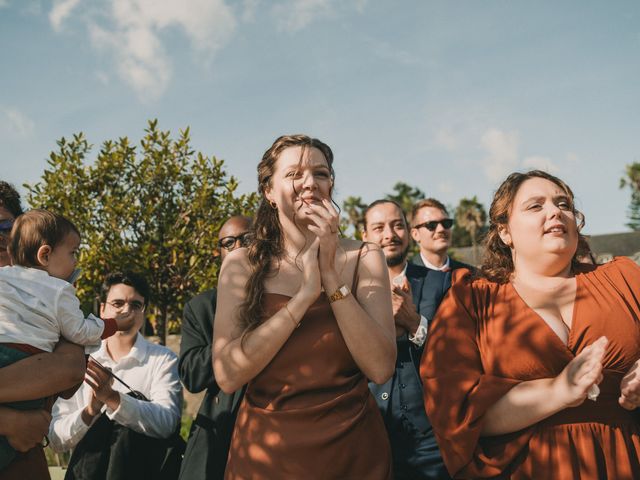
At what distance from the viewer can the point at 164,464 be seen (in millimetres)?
4012

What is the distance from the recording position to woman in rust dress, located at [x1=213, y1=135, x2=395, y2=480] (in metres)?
2.42

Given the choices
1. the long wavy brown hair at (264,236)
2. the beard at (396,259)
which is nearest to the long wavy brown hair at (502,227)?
the long wavy brown hair at (264,236)

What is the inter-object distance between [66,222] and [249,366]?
1.72 meters

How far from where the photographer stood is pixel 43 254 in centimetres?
317

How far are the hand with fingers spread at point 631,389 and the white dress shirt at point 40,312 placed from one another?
2.74 m

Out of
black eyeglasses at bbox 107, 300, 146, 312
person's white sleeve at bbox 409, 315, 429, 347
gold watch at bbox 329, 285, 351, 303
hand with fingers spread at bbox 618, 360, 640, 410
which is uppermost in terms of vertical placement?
gold watch at bbox 329, 285, 351, 303

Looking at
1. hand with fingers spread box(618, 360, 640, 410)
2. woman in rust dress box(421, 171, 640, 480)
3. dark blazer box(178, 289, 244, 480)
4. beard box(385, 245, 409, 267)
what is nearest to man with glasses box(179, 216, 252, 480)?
dark blazer box(178, 289, 244, 480)

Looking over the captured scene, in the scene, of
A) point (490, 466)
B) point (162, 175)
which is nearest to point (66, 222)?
point (490, 466)

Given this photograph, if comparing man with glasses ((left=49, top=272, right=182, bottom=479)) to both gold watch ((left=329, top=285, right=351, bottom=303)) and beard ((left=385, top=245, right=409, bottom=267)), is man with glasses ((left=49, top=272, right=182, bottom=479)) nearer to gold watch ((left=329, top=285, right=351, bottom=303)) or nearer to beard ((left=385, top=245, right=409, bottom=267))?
gold watch ((left=329, top=285, right=351, bottom=303))

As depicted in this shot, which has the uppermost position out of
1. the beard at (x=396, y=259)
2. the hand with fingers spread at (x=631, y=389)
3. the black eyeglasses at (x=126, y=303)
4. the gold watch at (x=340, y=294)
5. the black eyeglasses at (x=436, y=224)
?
the black eyeglasses at (x=436, y=224)

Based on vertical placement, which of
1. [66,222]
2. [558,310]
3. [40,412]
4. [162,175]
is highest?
[162,175]

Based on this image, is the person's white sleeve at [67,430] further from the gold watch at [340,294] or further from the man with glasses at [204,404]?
the gold watch at [340,294]

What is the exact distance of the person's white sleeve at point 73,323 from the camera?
2.98m

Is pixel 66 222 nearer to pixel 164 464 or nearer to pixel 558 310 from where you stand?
pixel 164 464
